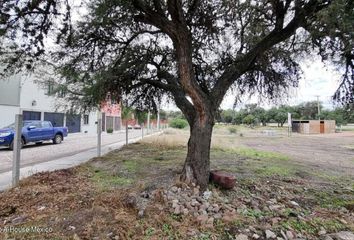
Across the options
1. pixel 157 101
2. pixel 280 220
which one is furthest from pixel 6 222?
pixel 157 101

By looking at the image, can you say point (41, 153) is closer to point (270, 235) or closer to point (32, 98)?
point (270, 235)

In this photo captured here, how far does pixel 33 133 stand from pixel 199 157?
15236 millimetres

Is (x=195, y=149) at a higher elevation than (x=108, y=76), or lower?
lower

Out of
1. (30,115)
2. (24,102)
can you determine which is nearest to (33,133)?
(24,102)

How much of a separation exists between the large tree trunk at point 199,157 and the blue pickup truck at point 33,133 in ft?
43.5

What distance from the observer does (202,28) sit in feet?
25.8

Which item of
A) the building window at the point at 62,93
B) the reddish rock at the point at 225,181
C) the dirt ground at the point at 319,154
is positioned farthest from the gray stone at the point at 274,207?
the building window at the point at 62,93

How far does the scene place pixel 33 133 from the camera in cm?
1786

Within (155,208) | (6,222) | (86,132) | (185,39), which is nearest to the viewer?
(6,222)

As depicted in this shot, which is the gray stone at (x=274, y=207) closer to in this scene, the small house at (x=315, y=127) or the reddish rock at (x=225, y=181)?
the reddish rock at (x=225, y=181)

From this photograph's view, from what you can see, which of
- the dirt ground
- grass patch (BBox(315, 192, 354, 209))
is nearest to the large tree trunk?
grass patch (BBox(315, 192, 354, 209))

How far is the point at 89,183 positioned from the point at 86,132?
2898 cm

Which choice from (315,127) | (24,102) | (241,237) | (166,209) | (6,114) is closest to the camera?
(241,237)

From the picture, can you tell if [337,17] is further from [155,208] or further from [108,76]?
[108,76]
